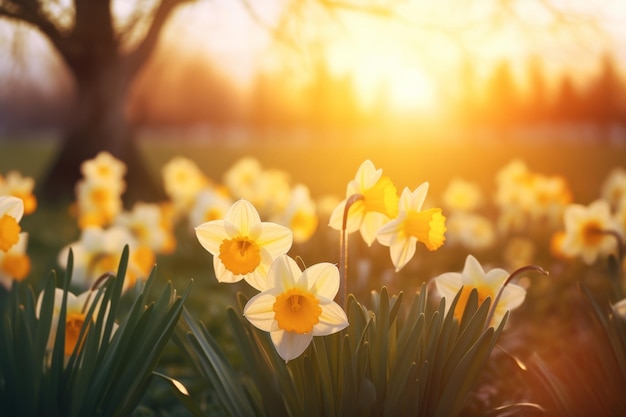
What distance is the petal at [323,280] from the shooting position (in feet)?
5.38

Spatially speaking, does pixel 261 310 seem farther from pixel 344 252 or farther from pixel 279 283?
pixel 344 252

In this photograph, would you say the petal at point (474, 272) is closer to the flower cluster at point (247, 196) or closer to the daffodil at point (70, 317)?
the daffodil at point (70, 317)

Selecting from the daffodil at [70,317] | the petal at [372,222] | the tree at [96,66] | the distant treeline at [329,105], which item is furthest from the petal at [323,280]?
the distant treeline at [329,105]

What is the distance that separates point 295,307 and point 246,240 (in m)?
0.21

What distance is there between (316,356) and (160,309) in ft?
1.45

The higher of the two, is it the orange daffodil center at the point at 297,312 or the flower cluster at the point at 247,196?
the orange daffodil center at the point at 297,312

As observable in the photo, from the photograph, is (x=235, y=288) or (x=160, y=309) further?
(x=235, y=288)

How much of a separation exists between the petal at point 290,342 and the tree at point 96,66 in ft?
24.7

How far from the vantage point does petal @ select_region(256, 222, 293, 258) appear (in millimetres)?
1723

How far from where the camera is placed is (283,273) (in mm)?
1642

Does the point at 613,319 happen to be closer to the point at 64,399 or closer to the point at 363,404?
the point at 363,404

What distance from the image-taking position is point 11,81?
872cm

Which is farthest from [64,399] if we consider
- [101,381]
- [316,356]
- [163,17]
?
[163,17]

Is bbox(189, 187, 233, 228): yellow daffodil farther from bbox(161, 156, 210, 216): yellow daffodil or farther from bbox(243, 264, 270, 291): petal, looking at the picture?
bbox(243, 264, 270, 291): petal
